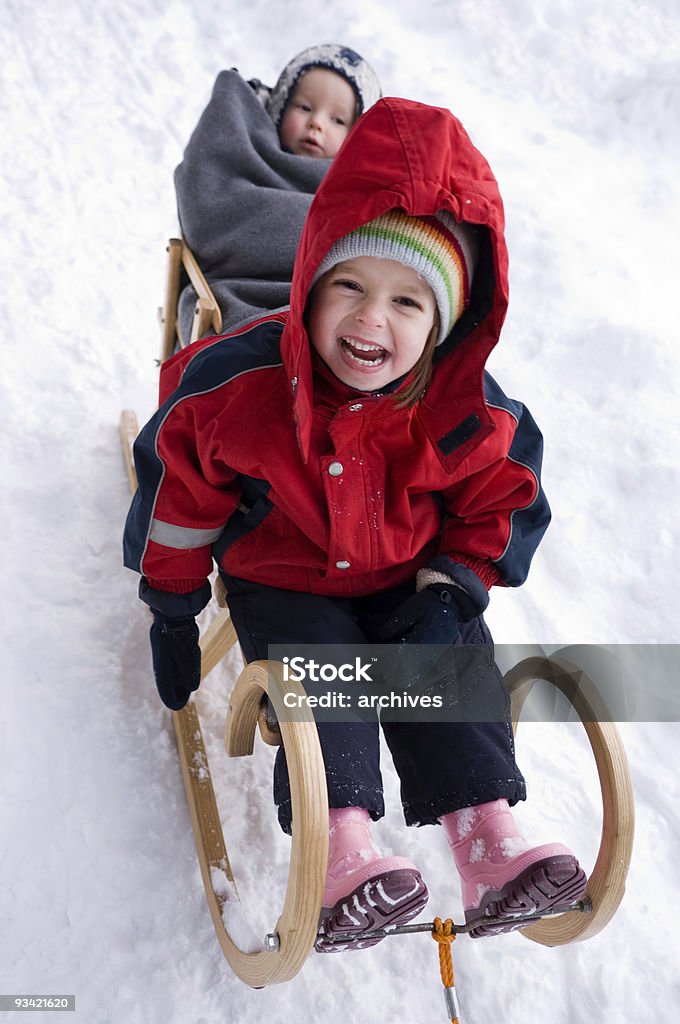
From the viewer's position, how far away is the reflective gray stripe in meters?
1.24

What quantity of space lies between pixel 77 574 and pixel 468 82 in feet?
10.1

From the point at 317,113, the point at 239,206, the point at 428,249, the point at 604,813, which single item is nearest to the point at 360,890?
the point at 604,813

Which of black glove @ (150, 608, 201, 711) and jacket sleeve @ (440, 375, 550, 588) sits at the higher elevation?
jacket sleeve @ (440, 375, 550, 588)

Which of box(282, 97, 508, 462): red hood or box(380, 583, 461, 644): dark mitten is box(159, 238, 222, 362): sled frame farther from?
box(380, 583, 461, 644): dark mitten

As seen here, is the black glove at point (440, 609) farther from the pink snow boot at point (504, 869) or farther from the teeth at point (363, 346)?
the teeth at point (363, 346)

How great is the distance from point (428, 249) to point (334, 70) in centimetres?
122

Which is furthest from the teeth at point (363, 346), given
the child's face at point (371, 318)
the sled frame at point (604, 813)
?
the sled frame at point (604, 813)

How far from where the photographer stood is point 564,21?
3912 millimetres

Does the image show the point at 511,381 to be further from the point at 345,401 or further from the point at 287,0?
the point at 287,0

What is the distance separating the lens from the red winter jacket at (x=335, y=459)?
107 cm

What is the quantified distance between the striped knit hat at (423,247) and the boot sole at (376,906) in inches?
26.4

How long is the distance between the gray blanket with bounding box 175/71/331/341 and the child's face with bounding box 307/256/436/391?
561 millimetres

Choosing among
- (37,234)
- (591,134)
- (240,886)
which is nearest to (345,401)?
(240,886)

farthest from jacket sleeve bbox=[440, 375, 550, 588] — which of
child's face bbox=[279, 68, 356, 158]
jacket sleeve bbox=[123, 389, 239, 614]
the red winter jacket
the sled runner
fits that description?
child's face bbox=[279, 68, 356, 158]
